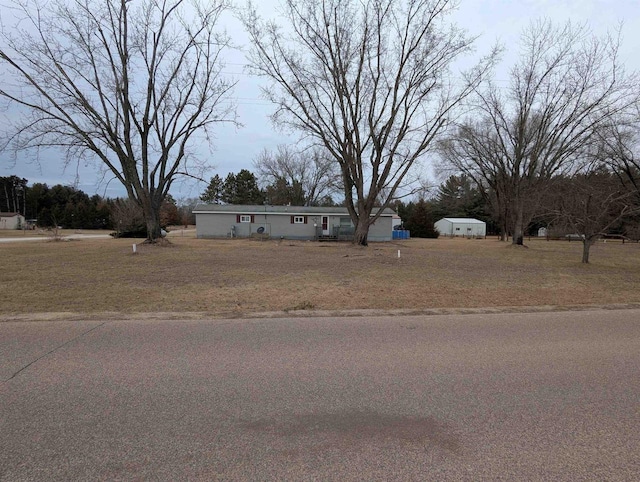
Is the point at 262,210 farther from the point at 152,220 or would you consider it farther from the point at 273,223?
the point at 152,220

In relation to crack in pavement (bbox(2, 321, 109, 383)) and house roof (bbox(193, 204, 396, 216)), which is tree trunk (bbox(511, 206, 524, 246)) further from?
crack in pavement (bbox(2, 321, 109, 383))

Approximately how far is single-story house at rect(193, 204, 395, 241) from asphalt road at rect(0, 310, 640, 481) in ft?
99.8

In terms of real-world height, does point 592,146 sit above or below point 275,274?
above

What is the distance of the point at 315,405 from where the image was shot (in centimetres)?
345

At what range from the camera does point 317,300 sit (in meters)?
8.36

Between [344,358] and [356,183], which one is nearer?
[344,358]

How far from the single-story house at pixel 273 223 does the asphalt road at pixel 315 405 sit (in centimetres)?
3041

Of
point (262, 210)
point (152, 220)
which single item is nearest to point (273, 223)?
point (262, 210)

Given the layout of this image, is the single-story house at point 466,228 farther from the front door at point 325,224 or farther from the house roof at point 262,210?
the front door at point 325,224

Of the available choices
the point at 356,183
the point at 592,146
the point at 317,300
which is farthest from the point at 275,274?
the point at 592,146

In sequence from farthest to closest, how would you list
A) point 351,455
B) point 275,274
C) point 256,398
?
point 275,274
point 256,398
point 351,455

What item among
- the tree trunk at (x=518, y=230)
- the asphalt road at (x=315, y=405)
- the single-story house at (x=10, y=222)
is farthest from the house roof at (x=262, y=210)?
the single-story house at (x=10, y=222)

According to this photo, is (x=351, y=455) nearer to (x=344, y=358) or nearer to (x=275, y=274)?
(x=344, y=358)

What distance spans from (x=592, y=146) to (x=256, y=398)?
98.2ft
